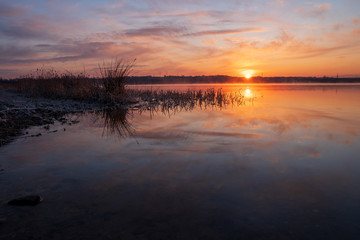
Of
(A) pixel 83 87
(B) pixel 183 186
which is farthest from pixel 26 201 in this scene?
(A) pixel 83 87

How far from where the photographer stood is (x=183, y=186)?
11.9ft

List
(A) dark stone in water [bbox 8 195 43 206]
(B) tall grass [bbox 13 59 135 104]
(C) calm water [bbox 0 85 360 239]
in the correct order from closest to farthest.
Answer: (C) calm water [bbox 0 85 360 239] → (A) dark stone in water [bbox 8 195 43 206] → (B) tall grass [bbox 13 59 135 104]

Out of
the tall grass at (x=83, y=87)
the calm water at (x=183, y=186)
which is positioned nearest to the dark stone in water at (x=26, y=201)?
the calm water at (x=183, y=186)

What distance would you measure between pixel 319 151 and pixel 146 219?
4.33 meters

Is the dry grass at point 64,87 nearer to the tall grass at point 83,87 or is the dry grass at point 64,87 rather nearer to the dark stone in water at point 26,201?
the tall grass at point 83,87

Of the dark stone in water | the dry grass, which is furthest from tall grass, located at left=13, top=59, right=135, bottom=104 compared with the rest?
the dark stone in water

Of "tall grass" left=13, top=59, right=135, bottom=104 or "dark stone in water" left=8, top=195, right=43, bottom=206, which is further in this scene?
"tall grass" left=13, top=59, right=135, bottom=104

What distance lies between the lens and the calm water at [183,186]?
2609 mm

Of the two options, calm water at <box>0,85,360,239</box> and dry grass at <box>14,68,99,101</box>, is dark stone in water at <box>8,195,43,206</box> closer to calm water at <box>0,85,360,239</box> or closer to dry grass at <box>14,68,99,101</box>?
calm water at <box>0,85,360,239</box>

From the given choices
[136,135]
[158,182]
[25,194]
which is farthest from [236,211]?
[136,135]

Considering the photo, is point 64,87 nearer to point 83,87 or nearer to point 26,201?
point 83,87

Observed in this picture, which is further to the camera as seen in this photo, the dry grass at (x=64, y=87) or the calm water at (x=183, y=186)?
the dry grass at (x=64, y=87)

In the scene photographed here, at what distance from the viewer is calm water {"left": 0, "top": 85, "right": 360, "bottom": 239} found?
8.56 feet

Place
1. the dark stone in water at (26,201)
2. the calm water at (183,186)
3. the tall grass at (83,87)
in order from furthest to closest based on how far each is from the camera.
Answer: the tall grass at (83,87), the dark stone in water at (26,201), the calm water at (183,186)
